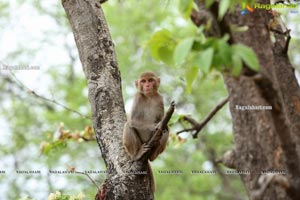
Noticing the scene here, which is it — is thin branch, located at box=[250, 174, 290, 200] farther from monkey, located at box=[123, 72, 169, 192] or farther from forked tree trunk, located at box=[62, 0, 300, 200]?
monkey, located at box=[123, 72, 169, 192]

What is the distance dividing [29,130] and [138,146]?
15655 millimetres

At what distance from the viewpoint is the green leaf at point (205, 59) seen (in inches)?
81.0

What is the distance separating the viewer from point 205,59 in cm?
207

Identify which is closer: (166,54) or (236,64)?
(236,64)

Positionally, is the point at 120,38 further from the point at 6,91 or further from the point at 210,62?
the point at 210,62

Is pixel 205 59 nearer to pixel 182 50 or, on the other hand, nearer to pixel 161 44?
pixel 182 50

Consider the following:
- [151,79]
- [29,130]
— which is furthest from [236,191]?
[151,79]

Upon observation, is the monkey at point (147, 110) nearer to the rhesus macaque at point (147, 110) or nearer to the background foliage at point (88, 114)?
the rhesus macaque at point (147, 110)

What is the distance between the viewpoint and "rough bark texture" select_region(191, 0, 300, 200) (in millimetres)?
2619

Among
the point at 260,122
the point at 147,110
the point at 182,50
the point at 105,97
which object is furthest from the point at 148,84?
the point at 182,50

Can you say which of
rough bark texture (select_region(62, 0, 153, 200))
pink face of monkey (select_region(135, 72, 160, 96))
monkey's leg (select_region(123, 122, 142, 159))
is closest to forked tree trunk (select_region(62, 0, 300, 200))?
rough bark texture (select_region(62, 0, 153, 200))

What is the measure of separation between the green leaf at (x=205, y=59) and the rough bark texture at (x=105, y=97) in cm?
299

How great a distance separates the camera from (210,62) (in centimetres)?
206

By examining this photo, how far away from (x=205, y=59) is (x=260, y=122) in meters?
1.71
